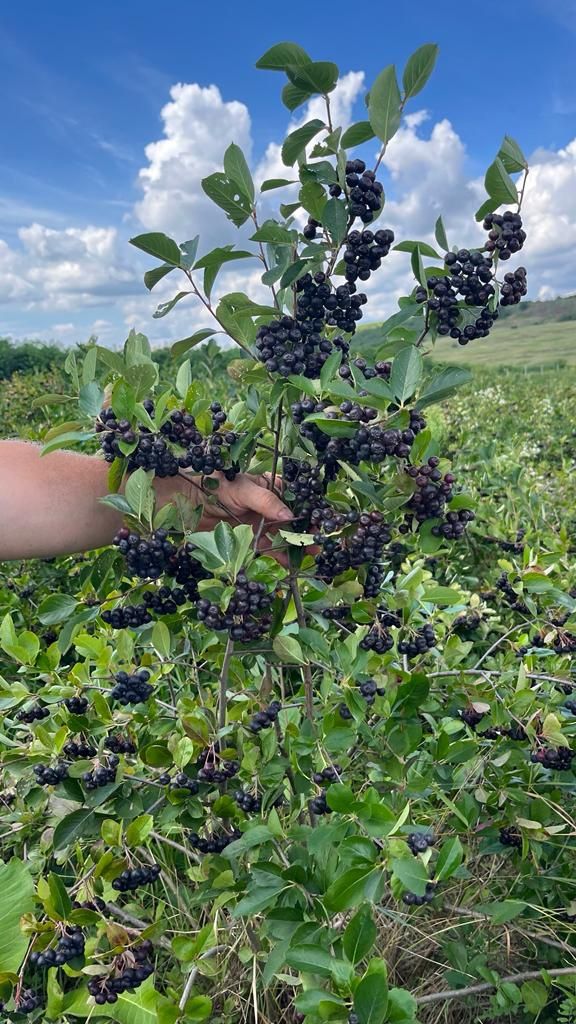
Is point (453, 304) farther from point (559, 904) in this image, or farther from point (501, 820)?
point (559, 904)

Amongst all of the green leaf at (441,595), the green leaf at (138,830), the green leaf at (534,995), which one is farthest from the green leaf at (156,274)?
the green leaf at (534,995)

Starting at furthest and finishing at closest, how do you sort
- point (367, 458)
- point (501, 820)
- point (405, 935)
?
point (405, 935), point (501, 820), point (367, 458)

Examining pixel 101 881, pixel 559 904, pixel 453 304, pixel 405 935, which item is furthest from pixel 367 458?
pixel 559 904

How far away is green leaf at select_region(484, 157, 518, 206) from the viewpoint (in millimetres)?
1333

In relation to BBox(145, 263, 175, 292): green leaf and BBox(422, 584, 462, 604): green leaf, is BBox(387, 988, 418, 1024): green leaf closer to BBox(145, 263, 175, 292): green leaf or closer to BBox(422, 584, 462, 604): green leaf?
BBox(422, 584, 462, 604): green leaf

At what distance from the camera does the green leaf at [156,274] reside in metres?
1.44

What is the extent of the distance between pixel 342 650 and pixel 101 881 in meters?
0.75

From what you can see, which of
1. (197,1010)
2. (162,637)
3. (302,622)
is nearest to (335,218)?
(302,622)

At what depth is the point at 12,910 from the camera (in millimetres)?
1160

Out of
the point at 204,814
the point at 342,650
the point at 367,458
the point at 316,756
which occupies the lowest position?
the point at 204,814

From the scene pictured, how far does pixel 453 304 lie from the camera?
55.7 inches

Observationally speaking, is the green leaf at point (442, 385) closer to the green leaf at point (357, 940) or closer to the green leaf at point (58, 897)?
the green leaf at point (357, 940)

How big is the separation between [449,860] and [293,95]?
142cm

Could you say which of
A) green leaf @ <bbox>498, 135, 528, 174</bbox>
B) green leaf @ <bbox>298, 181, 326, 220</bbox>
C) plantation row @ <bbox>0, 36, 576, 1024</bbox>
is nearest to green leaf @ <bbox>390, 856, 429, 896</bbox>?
plantation row @ <bbox>0, 36, 576, 1024</bbox>
